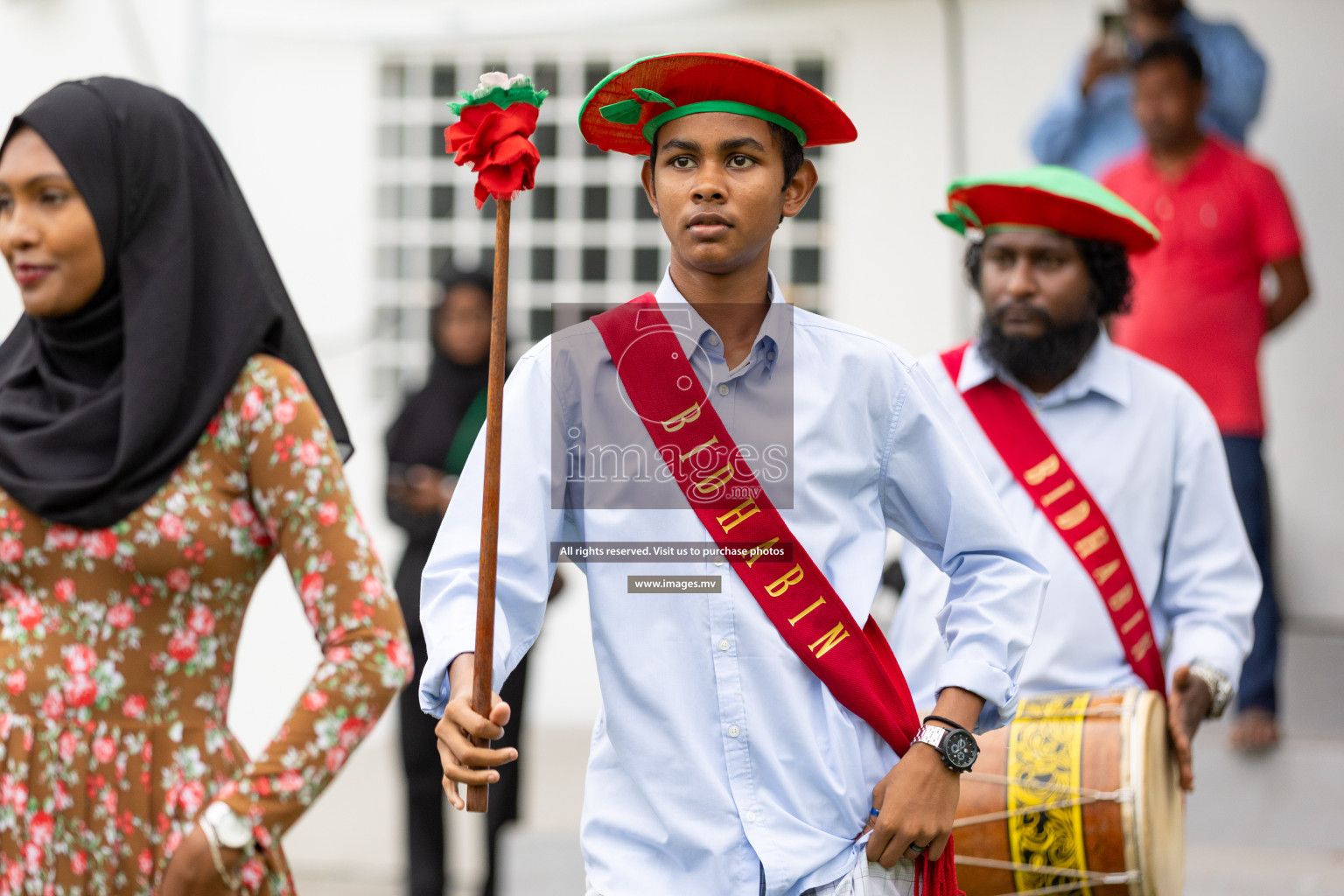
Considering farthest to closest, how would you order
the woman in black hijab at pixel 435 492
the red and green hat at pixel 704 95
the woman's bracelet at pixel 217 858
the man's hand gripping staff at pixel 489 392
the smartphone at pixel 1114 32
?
the smartphone at pixel 1114 32 → the woman in black hijab at pixel 435 492 → the woman's bracelet at pixel 217 858 → the red and green hat at pixel 704 95 → the man's hand gripping staff at pixel 489 392

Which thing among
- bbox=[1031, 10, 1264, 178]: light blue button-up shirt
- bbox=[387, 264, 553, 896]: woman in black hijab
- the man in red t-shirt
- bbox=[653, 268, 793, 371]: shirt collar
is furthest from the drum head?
bbox=[1031, 10, 1264, 178]: light blue button-up shirt

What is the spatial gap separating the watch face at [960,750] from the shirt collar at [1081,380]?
180cm

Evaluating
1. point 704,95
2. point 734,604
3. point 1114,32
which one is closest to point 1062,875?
point 734,604

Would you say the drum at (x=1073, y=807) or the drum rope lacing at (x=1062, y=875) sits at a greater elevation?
the drum at (x=1073, y=807)

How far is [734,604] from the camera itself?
2457 mm

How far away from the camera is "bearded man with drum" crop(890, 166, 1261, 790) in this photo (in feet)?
12.7

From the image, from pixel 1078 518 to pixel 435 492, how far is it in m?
2.92

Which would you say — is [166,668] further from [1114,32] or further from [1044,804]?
[1114,32]

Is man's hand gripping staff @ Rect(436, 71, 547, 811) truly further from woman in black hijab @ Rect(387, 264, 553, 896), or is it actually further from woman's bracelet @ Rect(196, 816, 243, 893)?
woman in black hijab @ Rect(387, 264, 553, 896)

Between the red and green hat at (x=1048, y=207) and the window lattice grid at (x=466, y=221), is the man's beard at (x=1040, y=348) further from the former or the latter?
the window lattice grid at (x=466, y=221)

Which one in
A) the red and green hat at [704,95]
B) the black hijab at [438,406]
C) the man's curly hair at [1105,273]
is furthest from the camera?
the black hijab at [438,406]

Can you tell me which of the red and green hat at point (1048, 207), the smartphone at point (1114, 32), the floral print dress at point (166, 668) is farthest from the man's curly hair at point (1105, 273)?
the smartphone at point (1114, 32)

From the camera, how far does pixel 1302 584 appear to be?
25.2 ft

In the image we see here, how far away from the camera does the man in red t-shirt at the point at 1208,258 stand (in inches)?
262
